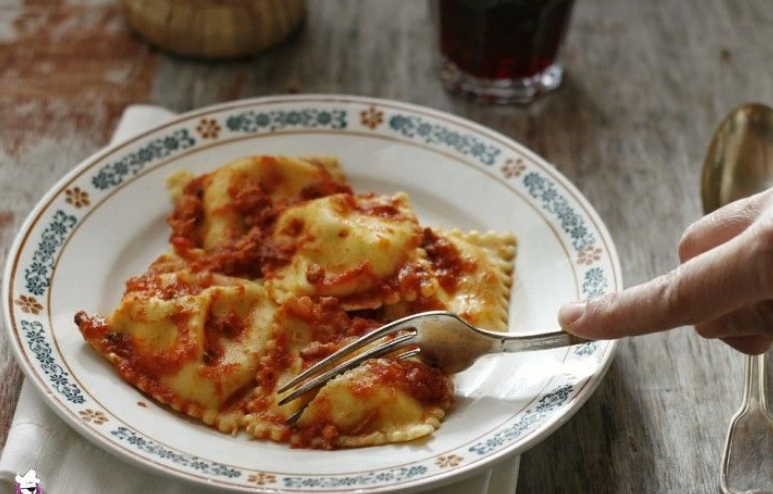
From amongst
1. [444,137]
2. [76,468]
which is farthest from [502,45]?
[76,468]

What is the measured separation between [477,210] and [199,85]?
1.86 metres

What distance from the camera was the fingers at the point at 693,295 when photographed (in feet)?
8.38

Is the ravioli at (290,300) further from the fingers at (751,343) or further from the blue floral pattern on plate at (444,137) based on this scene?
the fingers at (751,343)

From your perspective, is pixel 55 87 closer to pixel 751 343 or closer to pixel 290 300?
pixel 290 300

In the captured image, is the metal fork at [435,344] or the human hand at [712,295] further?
the metal fork at [435,344]

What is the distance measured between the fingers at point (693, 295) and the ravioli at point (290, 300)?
606 mm

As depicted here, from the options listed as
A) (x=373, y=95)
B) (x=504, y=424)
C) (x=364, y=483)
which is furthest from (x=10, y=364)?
(x=373, y=95)

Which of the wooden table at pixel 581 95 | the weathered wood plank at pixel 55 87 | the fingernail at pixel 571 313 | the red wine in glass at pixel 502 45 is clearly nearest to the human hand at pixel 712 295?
the fingernail at pixel 571 313

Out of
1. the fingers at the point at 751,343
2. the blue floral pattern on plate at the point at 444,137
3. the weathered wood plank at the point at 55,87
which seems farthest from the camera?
the weathered wood plank at the point at 55,87

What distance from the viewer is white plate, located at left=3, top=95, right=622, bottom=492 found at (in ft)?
9.47

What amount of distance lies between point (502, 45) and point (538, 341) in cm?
204

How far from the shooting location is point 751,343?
3.27 metres

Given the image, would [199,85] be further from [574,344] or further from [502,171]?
[574,344]

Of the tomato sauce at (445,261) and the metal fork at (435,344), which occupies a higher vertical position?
the metal fork at (435,344)
